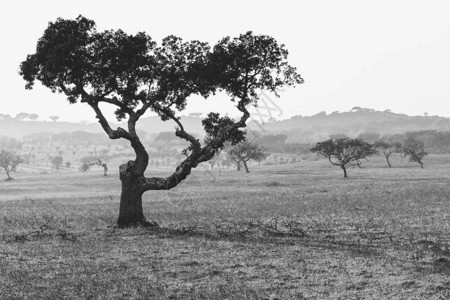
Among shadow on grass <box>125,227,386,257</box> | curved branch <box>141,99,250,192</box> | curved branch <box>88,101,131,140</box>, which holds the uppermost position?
curved branch <box>88,101,131,140</box>

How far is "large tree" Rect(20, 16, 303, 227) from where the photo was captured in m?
A: 23.8

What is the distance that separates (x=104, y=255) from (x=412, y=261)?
11.4 metres

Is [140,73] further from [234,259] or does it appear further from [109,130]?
[234,259]

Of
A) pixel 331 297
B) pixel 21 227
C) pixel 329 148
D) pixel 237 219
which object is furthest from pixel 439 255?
pixel 329 148

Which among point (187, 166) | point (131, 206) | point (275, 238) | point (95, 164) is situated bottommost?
point (275, 238)

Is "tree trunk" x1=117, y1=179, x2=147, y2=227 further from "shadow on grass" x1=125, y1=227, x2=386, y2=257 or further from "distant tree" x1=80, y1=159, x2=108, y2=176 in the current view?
"distant tree" x1=80, y1=159, x2=108, y2=176

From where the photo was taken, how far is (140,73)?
2548 cm

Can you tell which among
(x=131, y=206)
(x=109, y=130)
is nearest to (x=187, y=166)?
(x=131, y=206)

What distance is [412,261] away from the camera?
49.7ft

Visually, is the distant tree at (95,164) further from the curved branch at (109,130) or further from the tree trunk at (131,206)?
the tree trunk at (131,206)

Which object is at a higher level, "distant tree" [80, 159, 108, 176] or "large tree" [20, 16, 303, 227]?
"large tree" [20, 16, 303, 227]

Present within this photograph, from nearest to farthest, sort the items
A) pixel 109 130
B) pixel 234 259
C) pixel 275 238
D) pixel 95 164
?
pixel 234 259 < pixel 275 238 < pixel 109 130 < pixel 95 164

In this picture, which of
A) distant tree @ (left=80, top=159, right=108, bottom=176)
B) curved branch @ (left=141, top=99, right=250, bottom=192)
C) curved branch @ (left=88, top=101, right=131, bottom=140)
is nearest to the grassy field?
curved branch @ (left=141, top=99, right=250, bottom=192)

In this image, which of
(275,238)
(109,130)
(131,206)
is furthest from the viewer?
(109,130)
